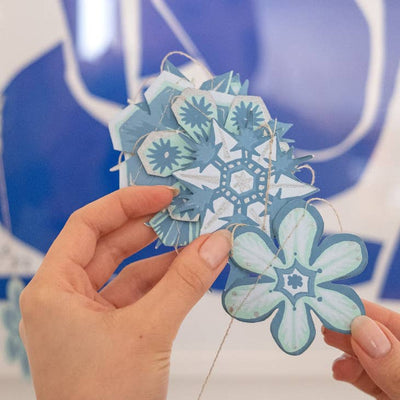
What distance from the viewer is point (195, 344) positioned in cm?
98

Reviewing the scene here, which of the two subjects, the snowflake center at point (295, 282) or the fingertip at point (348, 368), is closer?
the snowflake center at point (295, 282)

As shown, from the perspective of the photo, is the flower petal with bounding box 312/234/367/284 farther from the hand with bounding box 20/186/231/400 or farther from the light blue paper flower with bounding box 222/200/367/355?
the hand with bounding box 20/186/231/400

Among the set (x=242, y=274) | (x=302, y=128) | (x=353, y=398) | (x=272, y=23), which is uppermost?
(x=272, y=23)

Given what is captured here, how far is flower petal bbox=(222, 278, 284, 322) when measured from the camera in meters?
0.47

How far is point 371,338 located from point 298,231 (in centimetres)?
15

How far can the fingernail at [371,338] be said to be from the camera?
43cm

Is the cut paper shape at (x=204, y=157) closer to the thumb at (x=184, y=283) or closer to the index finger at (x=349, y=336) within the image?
the thumb at (x=184, y=283)

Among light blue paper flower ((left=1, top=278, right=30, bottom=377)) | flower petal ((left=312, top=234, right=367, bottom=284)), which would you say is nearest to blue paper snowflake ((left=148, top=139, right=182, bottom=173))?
flower petal ((left=312, top=234, right=367, bottom=284))


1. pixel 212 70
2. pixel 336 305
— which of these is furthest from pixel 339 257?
pixel 212 70

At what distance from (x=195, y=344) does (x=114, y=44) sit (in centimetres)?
79

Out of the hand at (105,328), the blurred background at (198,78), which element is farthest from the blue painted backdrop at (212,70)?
the hand at (105,328)

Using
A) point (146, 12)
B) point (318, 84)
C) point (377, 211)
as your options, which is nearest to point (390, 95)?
point (318, 84)

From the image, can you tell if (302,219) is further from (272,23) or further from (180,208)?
(272,23)

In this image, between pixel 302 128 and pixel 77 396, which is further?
pixel 302 128
